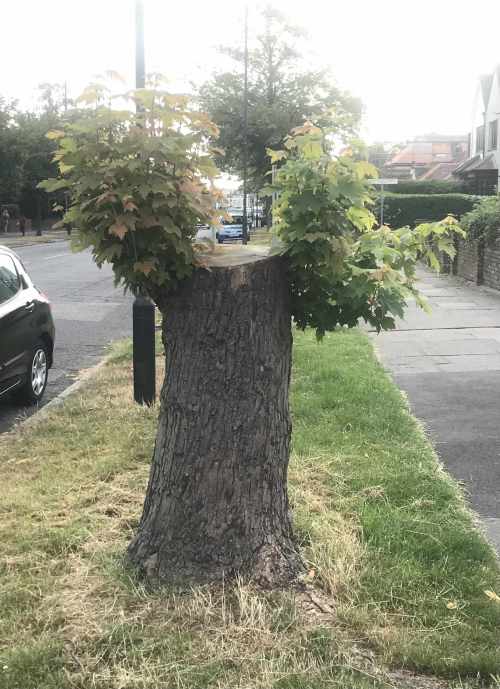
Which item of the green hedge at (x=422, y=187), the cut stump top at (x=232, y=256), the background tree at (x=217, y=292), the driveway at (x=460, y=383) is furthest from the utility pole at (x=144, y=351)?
the green hedge at (x=422, y=187)

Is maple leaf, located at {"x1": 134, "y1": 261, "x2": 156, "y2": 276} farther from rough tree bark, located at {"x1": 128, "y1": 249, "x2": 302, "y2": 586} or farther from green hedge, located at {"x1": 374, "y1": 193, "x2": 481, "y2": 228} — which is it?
green hedge, located at {"x1": 374, "y1": 193, "x2": 481, "y2": 228}

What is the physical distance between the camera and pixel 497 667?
3.00 metres

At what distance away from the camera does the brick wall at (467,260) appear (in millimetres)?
18141

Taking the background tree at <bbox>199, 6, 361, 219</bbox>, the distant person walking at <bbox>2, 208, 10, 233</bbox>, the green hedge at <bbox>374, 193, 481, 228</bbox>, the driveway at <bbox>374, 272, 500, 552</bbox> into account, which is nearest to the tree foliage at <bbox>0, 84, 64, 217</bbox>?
the distant person walking at <bbox>2, 208, 10, 233</bbox>

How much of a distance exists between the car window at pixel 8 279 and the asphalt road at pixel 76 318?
112cm

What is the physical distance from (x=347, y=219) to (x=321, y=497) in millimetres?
1850

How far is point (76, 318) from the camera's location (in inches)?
547

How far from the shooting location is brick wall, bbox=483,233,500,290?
54.0ft

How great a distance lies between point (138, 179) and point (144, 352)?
3.83 metres

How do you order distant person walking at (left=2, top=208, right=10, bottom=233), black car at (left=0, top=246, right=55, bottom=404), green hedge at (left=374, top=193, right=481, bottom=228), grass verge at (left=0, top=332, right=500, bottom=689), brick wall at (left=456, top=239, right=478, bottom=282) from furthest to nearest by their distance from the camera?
distant person walking at (left=2, top=208, right=10, bottom=233)
green hedge at (left=374, top=193, right=481, bottom=228)
brick wall at (left=456, top=239, right=478, bottom=282)
black car at (left=0, top=246, right=55, bottom=404)
grass verge at (left=0, top=332, right=500, bottom=689)

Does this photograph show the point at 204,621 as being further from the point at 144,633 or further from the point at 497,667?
the point at 497,667

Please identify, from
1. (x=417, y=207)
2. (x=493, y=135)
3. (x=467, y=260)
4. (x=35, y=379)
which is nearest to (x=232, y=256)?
(x=35, y=379)

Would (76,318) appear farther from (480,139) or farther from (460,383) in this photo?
(480,139)

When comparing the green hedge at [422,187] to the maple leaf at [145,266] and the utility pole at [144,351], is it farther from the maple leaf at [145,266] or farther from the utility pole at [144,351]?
the maple leaf at [145,266]
